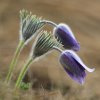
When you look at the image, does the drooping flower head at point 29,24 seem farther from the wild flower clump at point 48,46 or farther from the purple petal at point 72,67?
the purple petal at point 72,67

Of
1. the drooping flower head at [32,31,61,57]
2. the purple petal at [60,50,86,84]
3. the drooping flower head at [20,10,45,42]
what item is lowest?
Answer: the purple petal at [60,50,86,84]

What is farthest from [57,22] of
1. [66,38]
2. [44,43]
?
[44,43]

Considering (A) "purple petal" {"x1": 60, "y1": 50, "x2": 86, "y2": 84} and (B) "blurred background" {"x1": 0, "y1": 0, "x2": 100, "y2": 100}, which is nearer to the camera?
(A) "purple petal" {"x1": 60, "y1": 50, "x2": 86, "y2": 84}

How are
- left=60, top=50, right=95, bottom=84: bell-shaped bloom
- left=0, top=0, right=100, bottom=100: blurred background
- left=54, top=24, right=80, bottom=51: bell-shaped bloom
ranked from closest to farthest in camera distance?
left=60, top=50, right=95, bottom=84: bell-shaped bloom
left=54, top=24, right=80, bottom=51: bell-shaped bloom
left=0, top=0, right=100, bottom=100: blurred background

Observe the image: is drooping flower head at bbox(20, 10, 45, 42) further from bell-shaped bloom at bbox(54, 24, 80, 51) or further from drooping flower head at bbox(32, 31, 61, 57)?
bell-shaped bloom at bbox(54, 24, 80, 51)

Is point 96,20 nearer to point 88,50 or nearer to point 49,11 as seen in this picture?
point 49,11

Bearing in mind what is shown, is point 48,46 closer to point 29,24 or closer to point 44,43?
point 44,43

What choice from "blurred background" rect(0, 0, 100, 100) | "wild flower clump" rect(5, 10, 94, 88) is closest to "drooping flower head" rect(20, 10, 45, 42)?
"wild flower clump" rect(5, 10, 94, 88)

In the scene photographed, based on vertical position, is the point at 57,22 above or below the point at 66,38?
above
